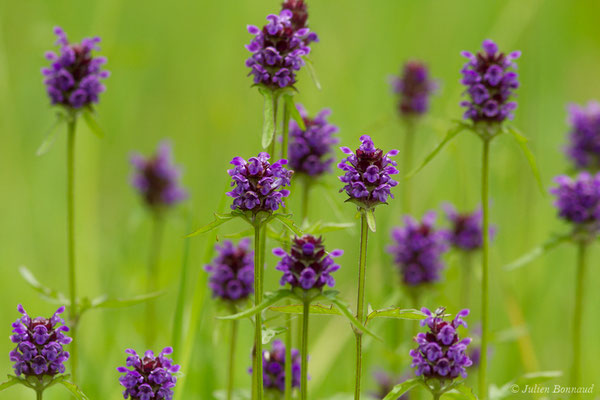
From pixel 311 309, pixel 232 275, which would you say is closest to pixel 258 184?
pixel 311 309

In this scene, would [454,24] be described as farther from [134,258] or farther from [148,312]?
[148,312]

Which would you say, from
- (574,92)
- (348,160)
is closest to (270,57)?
(348,160)

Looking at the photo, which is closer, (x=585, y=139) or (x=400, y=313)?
(x=400, y=313)

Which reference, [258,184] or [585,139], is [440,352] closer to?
[258,184]

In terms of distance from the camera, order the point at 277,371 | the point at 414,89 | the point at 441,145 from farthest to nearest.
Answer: the point at 414,89, the point at 277,371, the point at 441,145

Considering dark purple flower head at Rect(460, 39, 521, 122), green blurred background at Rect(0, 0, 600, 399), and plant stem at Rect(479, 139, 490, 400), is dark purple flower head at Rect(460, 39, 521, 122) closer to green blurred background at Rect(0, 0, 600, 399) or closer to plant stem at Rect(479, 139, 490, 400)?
plant stem at Rect(479, 139, 490, 400)

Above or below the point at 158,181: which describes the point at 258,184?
below
